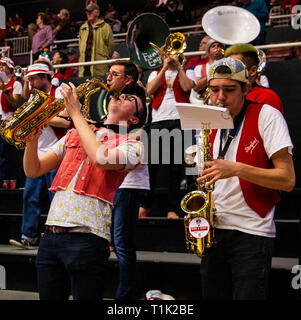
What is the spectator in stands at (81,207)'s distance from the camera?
2.07m

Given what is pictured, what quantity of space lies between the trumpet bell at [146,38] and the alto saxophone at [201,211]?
2.57 m

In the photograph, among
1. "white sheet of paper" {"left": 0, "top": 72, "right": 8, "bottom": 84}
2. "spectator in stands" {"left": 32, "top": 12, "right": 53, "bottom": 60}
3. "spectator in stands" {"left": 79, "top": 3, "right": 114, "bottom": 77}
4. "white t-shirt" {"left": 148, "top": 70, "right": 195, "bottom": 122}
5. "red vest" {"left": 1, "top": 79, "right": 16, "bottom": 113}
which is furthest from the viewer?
"spectator in stands" {"left": 32, "top": 12, "right": 53, "bottom": 60}

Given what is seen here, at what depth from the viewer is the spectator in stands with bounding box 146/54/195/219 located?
14.4ft

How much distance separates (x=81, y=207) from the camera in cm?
215

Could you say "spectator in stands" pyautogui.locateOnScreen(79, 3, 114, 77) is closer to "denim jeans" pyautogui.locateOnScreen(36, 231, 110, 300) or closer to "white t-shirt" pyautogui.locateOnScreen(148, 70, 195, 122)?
"white t-shirt" pyautogui.locateOnScreen(148, 70, 195, 122)

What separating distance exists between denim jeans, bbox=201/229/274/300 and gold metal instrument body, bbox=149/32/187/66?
272 centimetres

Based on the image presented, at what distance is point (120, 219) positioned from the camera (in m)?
3.43

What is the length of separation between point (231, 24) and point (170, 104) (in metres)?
1.15

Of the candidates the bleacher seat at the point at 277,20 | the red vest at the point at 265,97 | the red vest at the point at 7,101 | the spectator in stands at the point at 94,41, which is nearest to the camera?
the red vest at the point at 265,97

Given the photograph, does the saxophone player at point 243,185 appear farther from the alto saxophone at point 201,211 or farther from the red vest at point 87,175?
the red vest at point 87,175

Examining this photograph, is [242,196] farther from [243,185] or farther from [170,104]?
[170,104]

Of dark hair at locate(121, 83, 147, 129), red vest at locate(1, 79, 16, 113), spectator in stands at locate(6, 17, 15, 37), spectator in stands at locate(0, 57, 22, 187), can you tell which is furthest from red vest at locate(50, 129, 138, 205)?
spectator in stands at locate(6, 17, 15, 37)

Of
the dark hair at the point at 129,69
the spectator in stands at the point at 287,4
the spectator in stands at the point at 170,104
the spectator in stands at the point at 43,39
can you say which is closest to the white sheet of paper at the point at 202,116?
the dark hair at the point at 129,69

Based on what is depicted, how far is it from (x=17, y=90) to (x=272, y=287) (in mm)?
3764
